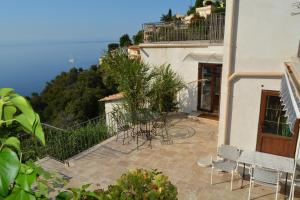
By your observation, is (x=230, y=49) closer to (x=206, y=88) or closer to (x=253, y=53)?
(x=253, y=53)

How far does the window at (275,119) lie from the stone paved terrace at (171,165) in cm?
172

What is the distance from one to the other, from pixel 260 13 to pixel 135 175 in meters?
5.39

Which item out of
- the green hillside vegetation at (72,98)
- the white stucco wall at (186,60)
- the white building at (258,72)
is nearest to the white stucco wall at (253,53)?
the white building at (258,72)

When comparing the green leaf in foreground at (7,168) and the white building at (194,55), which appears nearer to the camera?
the green leaf in foreground at (7,168)

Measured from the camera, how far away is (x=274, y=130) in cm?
746

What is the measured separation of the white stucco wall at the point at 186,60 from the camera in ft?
43.6

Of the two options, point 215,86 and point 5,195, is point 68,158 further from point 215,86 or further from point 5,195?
point 5,195

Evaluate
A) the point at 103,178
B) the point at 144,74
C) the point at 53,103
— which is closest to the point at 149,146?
the point at 103,178

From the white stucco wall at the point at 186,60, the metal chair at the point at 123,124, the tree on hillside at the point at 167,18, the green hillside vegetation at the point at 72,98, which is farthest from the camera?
the green hillside vegetation at the point at 72,98

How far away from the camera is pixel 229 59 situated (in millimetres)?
7508

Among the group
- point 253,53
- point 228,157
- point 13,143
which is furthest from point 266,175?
point 13,143

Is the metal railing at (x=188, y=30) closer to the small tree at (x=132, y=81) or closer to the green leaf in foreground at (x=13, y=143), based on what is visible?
the small tree at (x=132, y=81)

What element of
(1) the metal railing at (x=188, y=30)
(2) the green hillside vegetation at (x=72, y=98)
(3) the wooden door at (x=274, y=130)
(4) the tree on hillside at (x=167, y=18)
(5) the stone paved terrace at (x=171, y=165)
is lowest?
(2) the green hillside vegetation at (x=72, y=98)

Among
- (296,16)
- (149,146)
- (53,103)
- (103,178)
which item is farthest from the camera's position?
(53,103)
